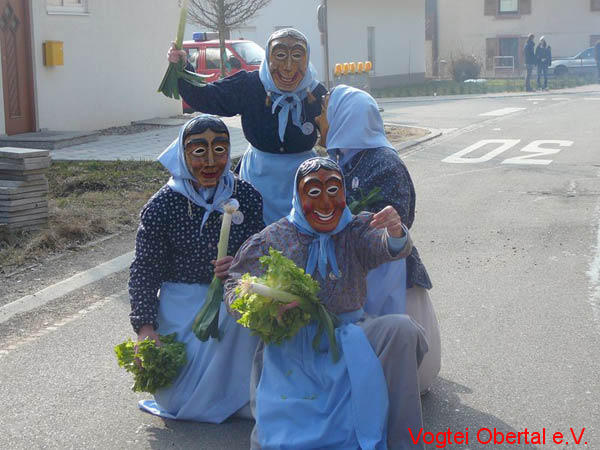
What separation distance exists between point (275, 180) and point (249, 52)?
742 inches

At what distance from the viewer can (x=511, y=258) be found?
827 cm

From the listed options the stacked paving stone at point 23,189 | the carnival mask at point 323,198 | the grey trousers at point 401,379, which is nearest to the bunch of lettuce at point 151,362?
the grey trousers at point 401,379

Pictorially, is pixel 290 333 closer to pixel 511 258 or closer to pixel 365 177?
pixel 365 177

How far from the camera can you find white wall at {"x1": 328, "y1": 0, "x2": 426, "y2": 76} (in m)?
36.8

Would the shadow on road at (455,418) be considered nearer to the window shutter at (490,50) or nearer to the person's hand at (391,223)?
the person's hand at (391,223)

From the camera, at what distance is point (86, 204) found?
10406mm

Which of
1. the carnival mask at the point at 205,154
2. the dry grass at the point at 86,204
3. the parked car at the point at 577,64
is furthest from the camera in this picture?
the parked car at the point at 577,64

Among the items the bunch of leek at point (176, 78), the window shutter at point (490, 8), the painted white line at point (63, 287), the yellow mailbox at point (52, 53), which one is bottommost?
the painted white line at point (63, 287)

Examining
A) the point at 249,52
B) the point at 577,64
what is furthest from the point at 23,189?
the point at 577,64

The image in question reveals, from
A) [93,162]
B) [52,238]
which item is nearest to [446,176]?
[93,162]

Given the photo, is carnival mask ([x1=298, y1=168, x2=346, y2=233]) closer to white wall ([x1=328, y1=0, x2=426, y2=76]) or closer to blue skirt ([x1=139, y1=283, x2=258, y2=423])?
Result: blue skirt ([x1=139, y1=283, x2=258, y2=423])

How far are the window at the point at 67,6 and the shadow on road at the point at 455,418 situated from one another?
44.4ft

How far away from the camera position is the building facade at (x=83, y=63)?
52.4 feet

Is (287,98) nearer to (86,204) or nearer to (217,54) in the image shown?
(86,204)
